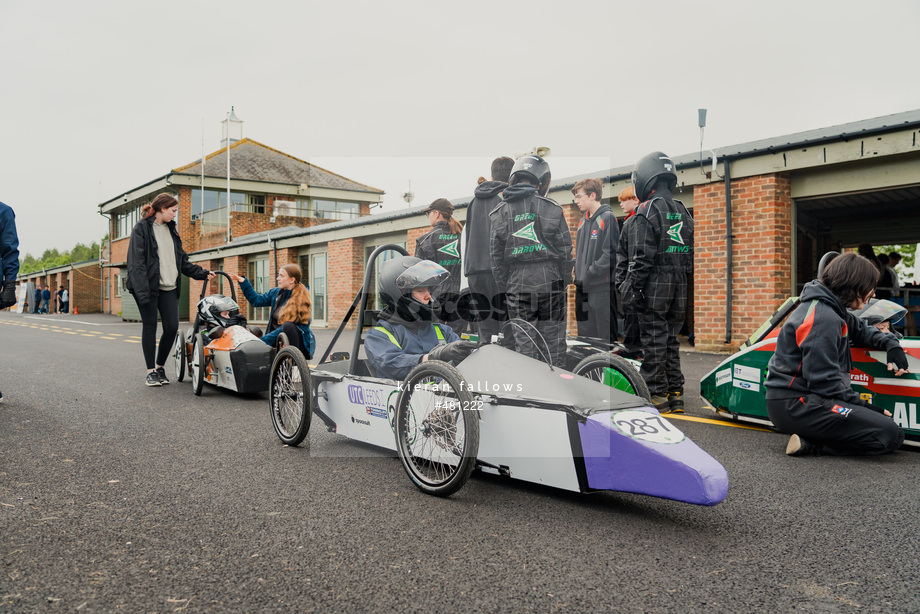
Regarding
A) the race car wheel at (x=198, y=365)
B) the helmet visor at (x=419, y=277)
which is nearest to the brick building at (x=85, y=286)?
the race car wheel at (x=198, y=365)

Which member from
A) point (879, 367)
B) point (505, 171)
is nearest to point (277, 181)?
point (505, 171)

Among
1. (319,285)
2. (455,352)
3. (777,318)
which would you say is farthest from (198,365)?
(319,285)

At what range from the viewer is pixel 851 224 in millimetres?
16109

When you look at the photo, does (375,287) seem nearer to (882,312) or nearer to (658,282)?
(658,282)

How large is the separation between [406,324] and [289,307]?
282cm

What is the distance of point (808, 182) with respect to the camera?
992 centimetres

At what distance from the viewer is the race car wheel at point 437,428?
9.62 feet

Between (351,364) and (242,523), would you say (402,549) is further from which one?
(351,364)

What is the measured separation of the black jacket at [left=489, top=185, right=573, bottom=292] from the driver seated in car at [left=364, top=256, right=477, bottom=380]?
3.17ft

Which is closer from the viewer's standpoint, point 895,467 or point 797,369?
point 895,467

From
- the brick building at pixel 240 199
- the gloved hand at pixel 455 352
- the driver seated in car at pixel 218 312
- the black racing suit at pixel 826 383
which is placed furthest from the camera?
the brick building at pixel 240 199

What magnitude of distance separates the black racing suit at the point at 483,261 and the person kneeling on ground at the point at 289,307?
1924 millimetres

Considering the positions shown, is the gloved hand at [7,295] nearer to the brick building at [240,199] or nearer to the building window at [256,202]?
the brick building at [240,199]

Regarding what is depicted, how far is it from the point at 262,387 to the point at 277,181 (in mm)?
34072
